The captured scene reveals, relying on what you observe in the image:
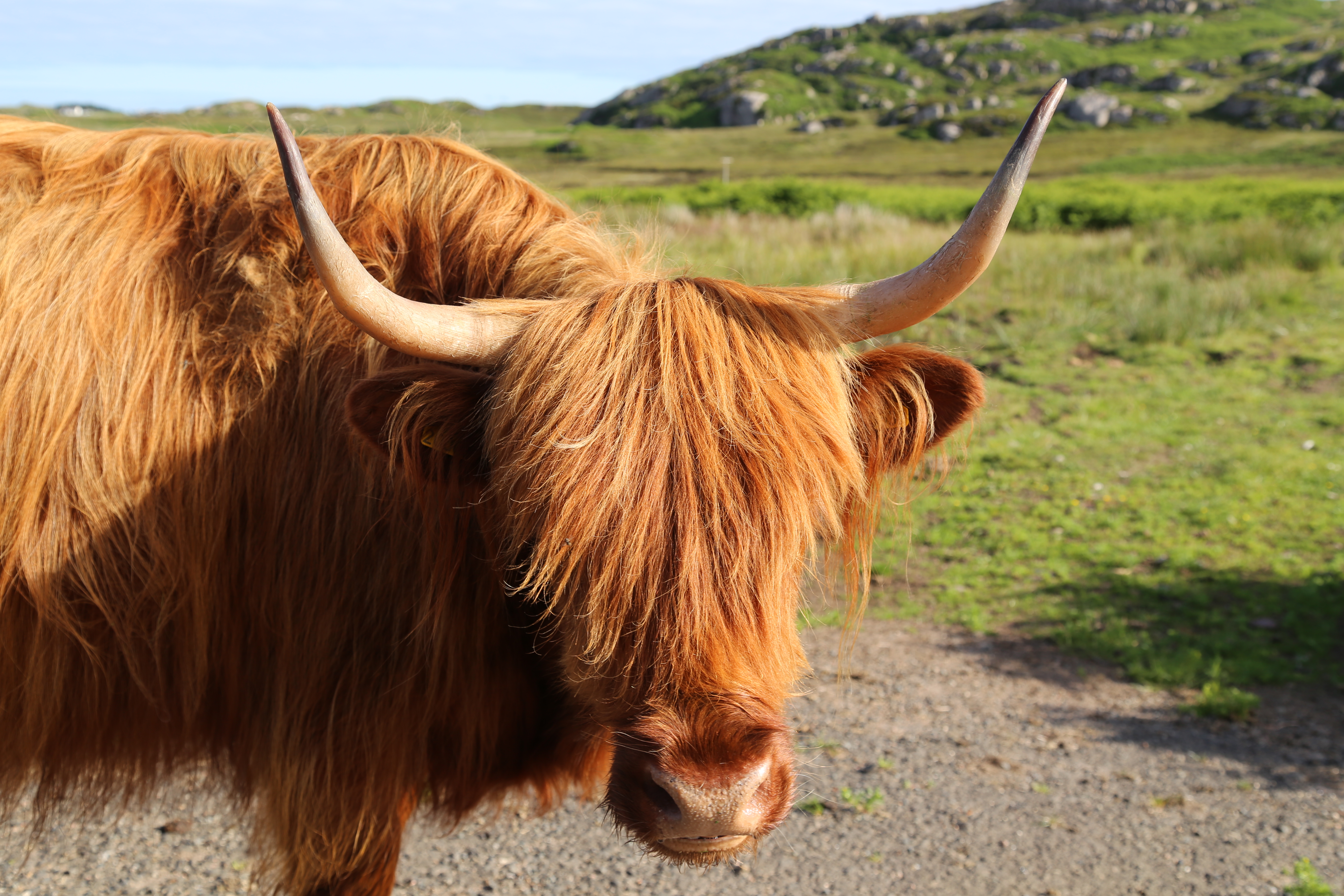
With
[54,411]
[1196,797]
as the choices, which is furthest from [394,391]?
[1196,797]

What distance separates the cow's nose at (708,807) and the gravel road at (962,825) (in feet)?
5.57

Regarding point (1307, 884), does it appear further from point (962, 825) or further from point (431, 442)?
point (431, 442)

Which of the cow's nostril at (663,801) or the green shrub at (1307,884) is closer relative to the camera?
the cow's nostril at (663,801)

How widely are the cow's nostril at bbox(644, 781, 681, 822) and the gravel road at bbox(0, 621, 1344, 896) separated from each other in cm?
168

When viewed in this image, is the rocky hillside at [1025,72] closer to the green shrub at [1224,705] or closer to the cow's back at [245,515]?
the green shrub at [1224,705]

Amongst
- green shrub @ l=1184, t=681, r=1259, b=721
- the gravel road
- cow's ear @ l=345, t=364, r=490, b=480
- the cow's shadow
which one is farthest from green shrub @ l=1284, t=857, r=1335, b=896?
cow's ear @ l=345, t=364, r=490, b=480

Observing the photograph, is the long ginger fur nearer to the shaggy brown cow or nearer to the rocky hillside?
the shaggy brown cow

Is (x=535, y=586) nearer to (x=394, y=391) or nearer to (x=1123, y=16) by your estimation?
(x=394, y=391)

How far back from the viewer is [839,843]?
3.56 m

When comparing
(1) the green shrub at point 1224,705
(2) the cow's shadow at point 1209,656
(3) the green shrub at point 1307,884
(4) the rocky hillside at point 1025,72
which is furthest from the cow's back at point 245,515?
(4) the rocky hillside at point 1025,72

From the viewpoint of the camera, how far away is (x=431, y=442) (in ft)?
6.83

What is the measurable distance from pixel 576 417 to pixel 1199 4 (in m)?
170

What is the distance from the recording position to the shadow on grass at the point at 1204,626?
15.6 ft

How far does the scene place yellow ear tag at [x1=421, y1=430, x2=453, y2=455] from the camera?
2.08m
